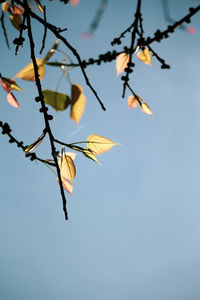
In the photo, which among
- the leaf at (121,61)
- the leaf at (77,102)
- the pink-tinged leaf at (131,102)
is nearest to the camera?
the leaf at (77,102)

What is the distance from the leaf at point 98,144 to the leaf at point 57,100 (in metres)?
0.22

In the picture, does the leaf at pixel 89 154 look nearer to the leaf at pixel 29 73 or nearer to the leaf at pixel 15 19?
the leaf at pixel 29 73

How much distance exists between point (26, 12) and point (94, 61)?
0.80 ft

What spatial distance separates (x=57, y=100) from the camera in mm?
366

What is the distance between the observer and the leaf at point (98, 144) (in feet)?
1.89

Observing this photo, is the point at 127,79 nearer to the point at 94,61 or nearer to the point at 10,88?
the point at 94,61

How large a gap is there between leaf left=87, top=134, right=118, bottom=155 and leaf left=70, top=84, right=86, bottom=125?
0.20 meters

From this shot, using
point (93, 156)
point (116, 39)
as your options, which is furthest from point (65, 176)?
point (116, 39)

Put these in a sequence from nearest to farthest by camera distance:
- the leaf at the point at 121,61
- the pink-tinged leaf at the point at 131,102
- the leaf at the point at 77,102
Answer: the leaf at the point at 77,102, the leaf at the point at 121,61, the pink-tinged leaf at the point at 131,102

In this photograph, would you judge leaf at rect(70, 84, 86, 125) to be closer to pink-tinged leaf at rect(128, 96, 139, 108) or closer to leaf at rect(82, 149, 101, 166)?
leaf at rect(82, 149, 101, 166)

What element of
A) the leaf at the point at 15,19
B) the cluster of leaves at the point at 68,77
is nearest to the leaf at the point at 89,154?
the cluster of leaves at the point at 68,77

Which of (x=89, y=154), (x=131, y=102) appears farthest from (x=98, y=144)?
(x=131, y=102)

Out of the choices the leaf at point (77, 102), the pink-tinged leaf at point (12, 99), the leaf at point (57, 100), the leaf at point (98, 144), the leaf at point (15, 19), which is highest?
the leaf at point (15, 19)

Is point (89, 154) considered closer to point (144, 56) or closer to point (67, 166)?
point (67, 166)
